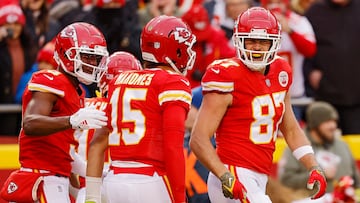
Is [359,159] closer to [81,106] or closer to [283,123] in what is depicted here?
[283,123]

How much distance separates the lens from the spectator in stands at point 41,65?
10836 millimetres

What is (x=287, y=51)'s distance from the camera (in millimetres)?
11656

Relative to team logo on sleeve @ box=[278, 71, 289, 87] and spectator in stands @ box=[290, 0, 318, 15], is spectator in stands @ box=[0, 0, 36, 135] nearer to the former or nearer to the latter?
spectator in stands @ box=[290, 0, 318, 15]

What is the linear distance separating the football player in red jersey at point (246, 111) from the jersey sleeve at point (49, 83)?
2.67 feet

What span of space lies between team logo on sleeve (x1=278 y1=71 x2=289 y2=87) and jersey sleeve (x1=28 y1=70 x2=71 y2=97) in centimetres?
128

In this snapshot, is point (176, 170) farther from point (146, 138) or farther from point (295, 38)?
point (295, 38)

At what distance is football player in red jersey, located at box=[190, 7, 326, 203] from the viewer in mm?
7355

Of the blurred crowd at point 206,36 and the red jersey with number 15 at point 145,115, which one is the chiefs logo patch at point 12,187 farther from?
the blurred crowd at point 206,36

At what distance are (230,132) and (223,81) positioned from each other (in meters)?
0.31

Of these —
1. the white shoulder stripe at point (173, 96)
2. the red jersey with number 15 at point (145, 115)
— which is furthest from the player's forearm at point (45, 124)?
the white shoulder stripe at point (173, 96)

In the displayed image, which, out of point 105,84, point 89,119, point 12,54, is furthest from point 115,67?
point 12,54

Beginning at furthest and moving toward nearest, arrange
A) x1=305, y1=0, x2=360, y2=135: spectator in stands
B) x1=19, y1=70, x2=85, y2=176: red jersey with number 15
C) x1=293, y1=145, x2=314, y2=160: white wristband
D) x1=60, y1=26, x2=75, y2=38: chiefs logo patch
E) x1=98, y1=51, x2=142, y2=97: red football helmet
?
x1=305, y1=0, x2=360, y2=135: spectator in stands < x1=98, y1=51, x2=142, y2=97: red football helmet < x1=293, y1=145, x2=314, y2=160: white wristband < x1=60, y1=26, x2=75, y2=38: chiefs logo patch < x1=19, y1=70, x2=85, y2=176: red jersey with number 15

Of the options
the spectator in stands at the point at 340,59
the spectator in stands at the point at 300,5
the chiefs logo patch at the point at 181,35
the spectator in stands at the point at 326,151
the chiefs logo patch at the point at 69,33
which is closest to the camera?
the chiefs logo patch at the point at 181,35

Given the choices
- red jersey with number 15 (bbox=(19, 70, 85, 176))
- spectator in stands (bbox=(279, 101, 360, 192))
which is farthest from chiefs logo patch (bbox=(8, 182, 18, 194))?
spectator in stands (bbox=(279, 101, 360, 192))
